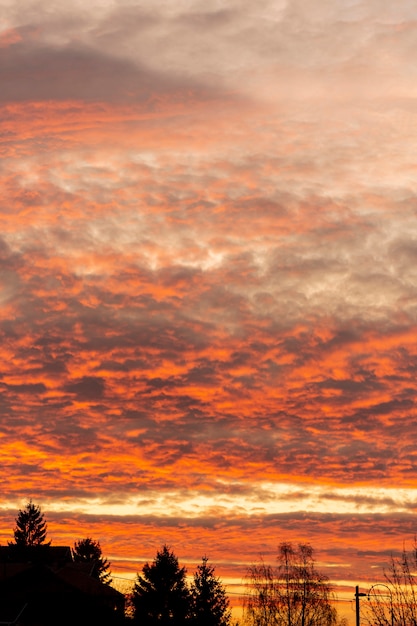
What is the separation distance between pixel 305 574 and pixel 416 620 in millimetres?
65026

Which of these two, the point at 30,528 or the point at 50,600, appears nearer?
the point at 50,600

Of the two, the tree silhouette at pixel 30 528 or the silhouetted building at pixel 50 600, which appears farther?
the tree silhouette at pixel 30 528

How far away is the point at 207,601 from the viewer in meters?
98.1

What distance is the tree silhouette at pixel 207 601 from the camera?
3784 inches

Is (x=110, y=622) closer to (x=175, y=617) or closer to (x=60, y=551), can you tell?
(x=175, y=617)

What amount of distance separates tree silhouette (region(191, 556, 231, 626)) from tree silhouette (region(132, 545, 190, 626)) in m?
1.61

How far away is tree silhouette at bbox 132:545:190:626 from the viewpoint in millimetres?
94188

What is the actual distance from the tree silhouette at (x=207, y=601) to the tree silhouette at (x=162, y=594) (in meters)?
1.61

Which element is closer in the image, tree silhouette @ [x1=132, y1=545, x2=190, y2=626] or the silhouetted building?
the silhouetted building

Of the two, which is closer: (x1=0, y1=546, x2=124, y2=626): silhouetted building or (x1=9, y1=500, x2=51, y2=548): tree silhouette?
(x1=0, y1=546, x2=124, y2=626): silhouetted building

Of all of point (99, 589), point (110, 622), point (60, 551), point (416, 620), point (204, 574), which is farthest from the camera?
point (60, 551)

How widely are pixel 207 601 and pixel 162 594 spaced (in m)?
5.61

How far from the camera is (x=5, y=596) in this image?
289 feet

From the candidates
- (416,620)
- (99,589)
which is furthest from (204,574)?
(416,620)
